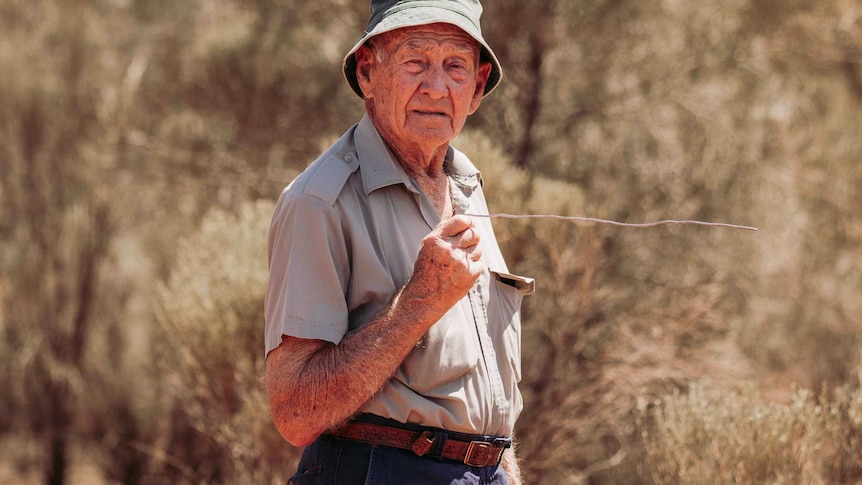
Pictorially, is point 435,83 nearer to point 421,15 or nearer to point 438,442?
point 421,15

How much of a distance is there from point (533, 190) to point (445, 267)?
3921 millimetres

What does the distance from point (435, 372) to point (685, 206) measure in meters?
5.42

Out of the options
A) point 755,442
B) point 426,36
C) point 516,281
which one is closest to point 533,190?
point 755,442

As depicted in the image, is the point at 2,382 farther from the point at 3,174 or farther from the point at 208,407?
the point at 208,407

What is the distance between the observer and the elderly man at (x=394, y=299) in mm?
1992

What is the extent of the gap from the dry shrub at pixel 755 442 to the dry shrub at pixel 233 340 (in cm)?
200

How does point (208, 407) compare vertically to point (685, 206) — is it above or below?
below

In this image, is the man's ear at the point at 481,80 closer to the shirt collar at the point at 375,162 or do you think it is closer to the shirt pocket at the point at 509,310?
the shirt collar at the point at 375,162

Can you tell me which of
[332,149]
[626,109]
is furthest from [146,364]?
[332,149]

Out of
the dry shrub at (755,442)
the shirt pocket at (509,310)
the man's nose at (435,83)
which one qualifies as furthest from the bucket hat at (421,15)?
the dry shrub at (755,442)

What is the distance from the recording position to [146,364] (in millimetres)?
8680

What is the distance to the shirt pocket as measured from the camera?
234 cm

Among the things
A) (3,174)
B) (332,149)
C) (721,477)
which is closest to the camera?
(332,149)

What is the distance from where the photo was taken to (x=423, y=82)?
2.29 m
